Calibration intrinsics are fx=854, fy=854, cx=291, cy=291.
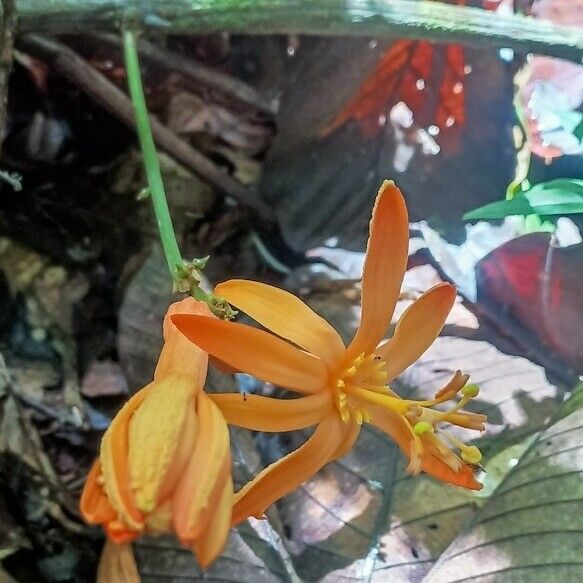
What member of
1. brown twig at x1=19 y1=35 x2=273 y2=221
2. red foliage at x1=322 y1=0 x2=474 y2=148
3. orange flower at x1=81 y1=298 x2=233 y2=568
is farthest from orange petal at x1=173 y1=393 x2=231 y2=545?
red foliage at x1=322 y1=0 x2=474 y2=148

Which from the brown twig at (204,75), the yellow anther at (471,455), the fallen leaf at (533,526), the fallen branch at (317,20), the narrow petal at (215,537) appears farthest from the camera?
the brown twig at (204,75)

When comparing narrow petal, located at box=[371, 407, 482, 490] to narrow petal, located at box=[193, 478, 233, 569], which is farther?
narrow petal, located at box=[371, 407, 482, 490]

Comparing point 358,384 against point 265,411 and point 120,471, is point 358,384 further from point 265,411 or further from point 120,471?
point 120,471

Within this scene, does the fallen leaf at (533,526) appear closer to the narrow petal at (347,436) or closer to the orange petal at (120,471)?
the narrow petal at (347,436)

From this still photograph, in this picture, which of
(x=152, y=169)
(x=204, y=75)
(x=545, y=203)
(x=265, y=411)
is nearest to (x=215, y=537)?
(x=265, y=411)

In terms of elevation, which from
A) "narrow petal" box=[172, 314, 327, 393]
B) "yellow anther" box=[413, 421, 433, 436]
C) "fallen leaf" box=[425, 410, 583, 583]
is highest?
"narrow petal" box=[172, 314, 327, 393]

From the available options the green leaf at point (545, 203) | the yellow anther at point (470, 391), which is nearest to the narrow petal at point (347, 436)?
the yellow anther at point (470, 391)

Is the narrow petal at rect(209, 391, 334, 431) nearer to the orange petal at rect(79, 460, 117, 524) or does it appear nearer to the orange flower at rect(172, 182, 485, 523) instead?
the orange flower at rect(172, 182, 485, 523)
